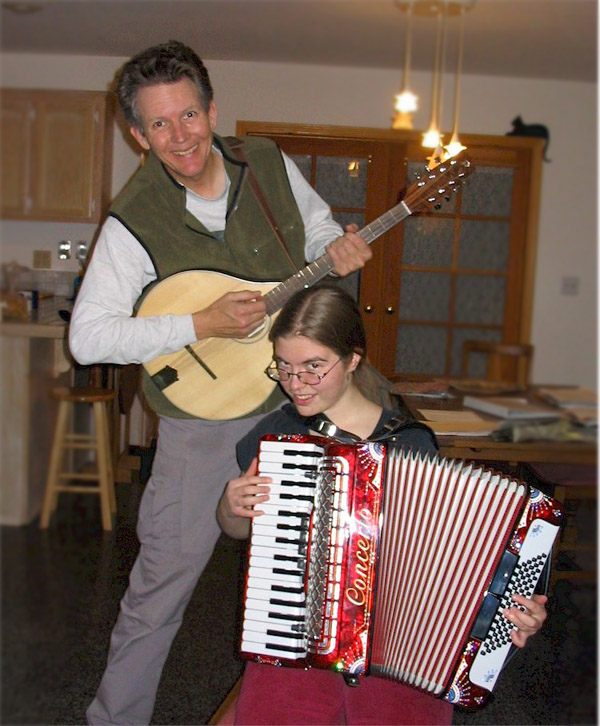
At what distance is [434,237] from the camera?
164 centimetres

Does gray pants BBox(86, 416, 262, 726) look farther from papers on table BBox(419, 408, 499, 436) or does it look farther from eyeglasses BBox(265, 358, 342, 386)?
papers on table BBox(419, 408, 499, 436)

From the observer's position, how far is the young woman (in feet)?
5.28

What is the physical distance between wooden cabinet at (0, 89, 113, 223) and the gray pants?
45 centimetres

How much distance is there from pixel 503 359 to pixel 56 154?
36.4 inches

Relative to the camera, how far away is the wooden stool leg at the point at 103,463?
167 cm

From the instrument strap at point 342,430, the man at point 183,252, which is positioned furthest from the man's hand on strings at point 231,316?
the instrument strap at point 342,430

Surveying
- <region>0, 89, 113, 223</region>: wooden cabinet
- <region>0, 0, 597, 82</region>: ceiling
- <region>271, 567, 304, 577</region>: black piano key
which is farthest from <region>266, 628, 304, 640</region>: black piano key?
<region>0, 0, 597, 82</region>: ceiling

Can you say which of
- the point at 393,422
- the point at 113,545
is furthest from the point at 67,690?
the point at 393,422

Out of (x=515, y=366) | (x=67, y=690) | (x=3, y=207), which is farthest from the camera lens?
(x=67, y=690)

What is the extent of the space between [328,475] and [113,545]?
0.49 meters

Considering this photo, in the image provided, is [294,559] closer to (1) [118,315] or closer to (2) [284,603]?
(2) [284,603]

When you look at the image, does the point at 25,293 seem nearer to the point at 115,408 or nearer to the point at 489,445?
the point at 115,408

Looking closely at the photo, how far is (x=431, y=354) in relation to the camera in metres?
1.67

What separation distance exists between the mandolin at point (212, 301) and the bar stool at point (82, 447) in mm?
132
